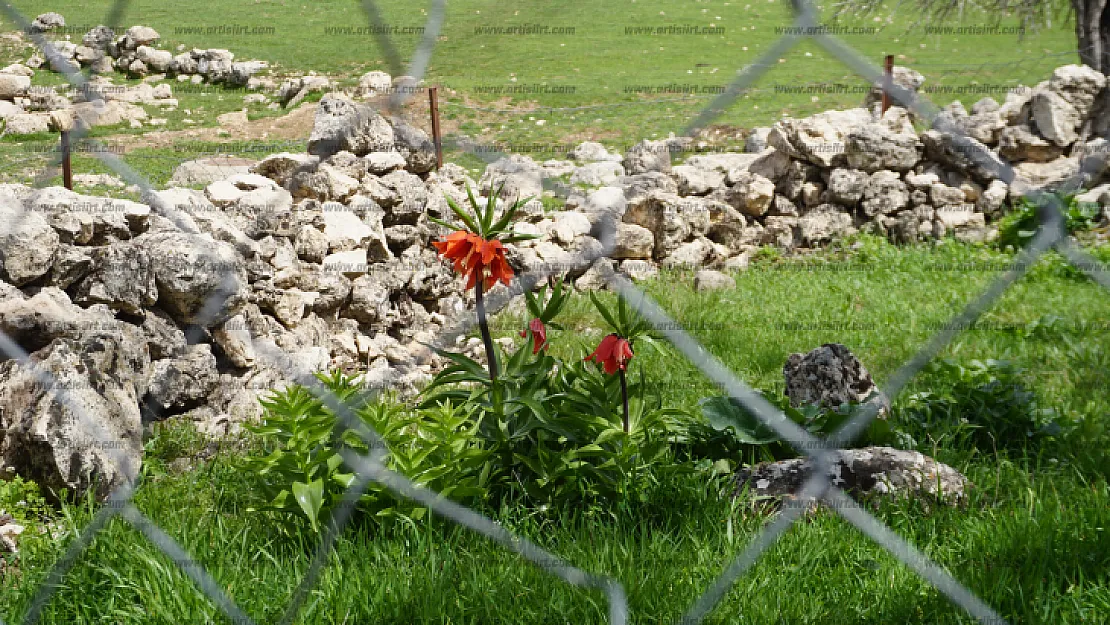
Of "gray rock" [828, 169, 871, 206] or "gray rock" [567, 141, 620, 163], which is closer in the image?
"gray rock" [828, 169, 871, 206]

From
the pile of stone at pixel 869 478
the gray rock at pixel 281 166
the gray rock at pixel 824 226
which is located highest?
the gray rock at pixel 281 166

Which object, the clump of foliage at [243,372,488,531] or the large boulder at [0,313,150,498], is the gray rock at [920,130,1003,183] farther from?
the large boulder at [0,313,150,498]

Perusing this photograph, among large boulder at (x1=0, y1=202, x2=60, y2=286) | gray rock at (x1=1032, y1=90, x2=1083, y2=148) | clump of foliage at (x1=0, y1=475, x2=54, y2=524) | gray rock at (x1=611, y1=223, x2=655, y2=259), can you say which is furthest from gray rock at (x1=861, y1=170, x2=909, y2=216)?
clump of foliage at (x1=0, y1=475, x2=54, y2=524)

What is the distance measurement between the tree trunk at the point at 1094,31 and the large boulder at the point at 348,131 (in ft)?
22.3

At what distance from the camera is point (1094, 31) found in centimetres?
859

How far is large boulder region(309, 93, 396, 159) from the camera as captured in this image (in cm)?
481

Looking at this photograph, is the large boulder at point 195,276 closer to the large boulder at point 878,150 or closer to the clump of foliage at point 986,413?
the clump of foliage at point 986,413

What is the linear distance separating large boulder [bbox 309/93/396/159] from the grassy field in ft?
1.34

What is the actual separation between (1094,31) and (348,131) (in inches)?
291

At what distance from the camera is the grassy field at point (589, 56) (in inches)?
158

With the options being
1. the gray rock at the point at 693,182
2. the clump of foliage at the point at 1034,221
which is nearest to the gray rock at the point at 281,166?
the gray rock at the point at 693,182

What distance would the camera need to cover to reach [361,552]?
1.61 metres

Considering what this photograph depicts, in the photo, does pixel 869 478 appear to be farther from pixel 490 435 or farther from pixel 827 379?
pixel 490 435

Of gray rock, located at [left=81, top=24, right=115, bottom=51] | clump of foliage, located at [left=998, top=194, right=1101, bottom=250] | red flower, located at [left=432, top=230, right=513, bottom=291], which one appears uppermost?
gray rock, located at [left=81, top=24, right=115, bottom=51]
